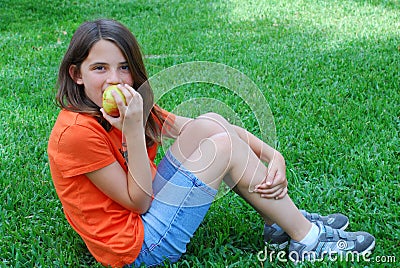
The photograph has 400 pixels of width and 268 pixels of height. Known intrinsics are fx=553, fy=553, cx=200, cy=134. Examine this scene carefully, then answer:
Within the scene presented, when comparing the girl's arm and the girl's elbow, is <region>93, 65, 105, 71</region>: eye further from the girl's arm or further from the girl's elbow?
the girl's elbow

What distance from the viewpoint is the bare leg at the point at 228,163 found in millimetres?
1960

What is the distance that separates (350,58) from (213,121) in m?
2.91

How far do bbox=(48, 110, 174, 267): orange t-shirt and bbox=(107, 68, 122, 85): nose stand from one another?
0.14 metres

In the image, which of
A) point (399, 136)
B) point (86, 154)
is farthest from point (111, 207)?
point (399, 136)

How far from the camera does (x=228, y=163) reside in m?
1.97

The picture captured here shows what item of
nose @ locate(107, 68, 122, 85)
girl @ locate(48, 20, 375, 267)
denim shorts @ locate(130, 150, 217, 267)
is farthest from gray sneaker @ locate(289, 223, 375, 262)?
nose @ locate(107, 68, 122, 85)

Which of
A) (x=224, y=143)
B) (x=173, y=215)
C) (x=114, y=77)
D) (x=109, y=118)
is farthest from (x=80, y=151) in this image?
(x=224, y=143)

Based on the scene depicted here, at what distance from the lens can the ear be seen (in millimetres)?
1979

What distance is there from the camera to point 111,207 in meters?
1.92

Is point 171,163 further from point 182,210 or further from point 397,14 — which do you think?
point 397,14

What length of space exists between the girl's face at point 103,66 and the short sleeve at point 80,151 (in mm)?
177

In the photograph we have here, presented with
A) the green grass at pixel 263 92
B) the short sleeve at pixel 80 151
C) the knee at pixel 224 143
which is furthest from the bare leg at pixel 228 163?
the short sleeve at pixel 80 151

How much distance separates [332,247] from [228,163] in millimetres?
522

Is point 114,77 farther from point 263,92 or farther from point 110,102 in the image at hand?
point 263,92
